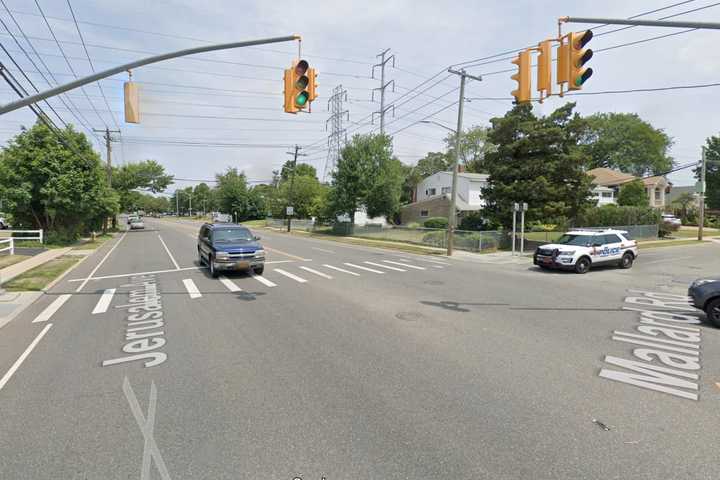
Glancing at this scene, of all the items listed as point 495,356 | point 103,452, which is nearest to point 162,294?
point 103,452

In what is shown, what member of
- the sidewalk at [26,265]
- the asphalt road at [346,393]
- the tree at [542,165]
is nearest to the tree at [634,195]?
the tree at [542,165]

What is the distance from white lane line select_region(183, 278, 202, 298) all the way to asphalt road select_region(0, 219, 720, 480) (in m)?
0.81

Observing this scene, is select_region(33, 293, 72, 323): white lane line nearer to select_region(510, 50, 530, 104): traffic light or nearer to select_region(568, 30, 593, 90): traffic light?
select_region(510, 50, 530, 104): traffic light

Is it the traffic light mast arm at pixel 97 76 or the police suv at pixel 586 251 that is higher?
the traffic light mast arm at pixel 97 76

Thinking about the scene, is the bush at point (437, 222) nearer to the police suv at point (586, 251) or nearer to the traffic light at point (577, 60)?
the police suv at point (586, 251)

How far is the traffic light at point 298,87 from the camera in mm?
9320

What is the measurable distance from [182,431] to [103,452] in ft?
2.13

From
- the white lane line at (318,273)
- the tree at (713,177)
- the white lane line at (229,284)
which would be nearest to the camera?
the white lane line at (229,284)

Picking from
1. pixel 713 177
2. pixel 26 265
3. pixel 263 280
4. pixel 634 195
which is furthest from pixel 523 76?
pixel 713 177

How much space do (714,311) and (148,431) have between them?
9927mm

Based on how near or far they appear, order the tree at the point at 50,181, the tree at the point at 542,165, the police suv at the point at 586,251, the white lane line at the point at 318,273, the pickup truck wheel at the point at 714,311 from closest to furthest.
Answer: the pickup truck wheel at the point at 714,311 → the white lane line at the point at 318,273 → the police suv at the point at 586,251 → the tree at the point at 50,181 → the tree at the point at 542,165

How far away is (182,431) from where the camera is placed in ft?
13.0

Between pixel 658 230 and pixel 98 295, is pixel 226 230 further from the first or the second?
pixel 658 230

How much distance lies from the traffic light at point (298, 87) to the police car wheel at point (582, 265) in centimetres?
1301
